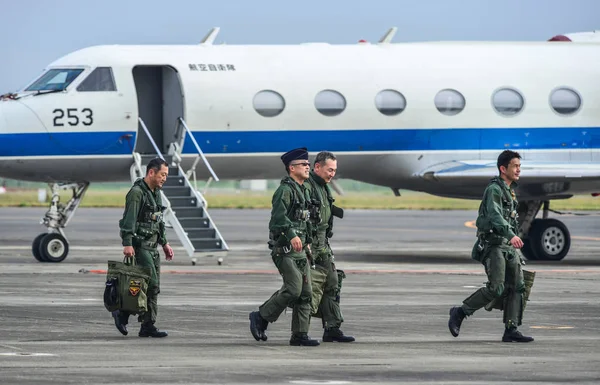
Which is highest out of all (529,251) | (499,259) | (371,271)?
(499,259)

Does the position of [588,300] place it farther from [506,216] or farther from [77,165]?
[77,165]

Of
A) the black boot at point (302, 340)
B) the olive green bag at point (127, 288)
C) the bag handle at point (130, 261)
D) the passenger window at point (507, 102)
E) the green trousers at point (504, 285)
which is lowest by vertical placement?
the black boot at point (302, 340)

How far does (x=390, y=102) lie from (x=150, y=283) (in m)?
13.4

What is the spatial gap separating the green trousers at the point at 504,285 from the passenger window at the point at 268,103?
12703mm


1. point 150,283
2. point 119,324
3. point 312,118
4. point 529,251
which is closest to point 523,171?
point 529,251

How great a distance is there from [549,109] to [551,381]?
681 inches

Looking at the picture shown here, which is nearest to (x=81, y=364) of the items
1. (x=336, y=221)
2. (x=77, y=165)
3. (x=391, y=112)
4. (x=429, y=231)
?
(x=77, y=165)

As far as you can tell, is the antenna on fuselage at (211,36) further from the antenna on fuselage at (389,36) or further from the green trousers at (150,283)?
the green trousers at (150,283)

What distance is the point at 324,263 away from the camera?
13461 mm

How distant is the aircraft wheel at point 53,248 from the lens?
81.9ft

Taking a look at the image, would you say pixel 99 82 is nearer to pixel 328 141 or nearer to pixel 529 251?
pixel 328 141

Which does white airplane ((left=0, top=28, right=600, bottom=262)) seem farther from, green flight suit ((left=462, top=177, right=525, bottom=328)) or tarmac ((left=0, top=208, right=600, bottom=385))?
green flight suit ((left=462, top=177, right=525, bottom=328))

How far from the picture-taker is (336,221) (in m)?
44.3

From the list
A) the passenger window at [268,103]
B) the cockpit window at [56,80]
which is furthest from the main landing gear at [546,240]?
the cockpit window at [56,80]
